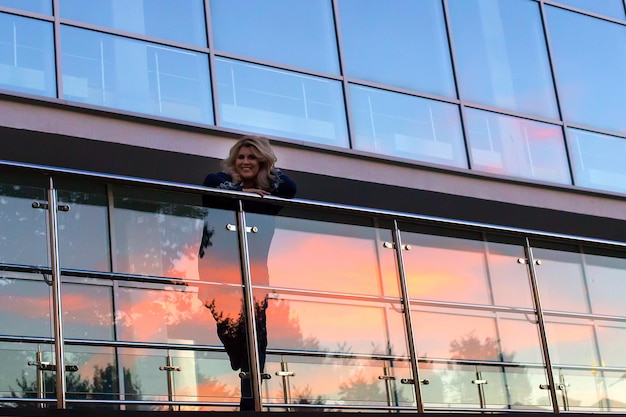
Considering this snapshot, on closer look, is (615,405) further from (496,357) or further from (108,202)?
(108,202)

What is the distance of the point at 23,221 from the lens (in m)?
6.12

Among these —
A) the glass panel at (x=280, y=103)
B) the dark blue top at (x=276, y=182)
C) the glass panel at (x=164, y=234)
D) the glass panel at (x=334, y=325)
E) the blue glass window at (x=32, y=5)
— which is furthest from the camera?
the glass panel at (x=280, y=103)

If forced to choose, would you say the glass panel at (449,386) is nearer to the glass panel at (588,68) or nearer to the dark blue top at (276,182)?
the dark blue top at (276,182)

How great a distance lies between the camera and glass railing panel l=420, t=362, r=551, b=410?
7383 millimetres

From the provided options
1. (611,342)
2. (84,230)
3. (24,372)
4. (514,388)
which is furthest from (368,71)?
(24,372)

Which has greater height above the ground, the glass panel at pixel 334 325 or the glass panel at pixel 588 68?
the glass panel at pixel 588 68

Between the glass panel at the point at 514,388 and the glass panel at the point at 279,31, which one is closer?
the glass panel at the point at 514,388

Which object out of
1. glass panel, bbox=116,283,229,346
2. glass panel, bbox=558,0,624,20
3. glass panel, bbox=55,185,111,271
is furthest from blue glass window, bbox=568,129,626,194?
glass panel, bbox=55,185,111,271

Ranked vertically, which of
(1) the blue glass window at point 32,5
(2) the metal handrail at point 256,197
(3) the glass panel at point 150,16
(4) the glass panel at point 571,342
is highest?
(3) the glass panel at point 150,16

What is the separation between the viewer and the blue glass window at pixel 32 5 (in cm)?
1123

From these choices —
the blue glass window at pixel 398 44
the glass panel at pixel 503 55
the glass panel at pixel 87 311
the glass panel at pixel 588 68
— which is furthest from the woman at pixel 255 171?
the glass panel at pixel 588 68

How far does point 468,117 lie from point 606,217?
210 cm

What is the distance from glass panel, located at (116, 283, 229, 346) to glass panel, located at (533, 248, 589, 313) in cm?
253

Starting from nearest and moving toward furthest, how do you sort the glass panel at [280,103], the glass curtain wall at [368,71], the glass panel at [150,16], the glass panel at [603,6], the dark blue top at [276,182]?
the dark blue top at [276,182] < the glass curtain wall at [368,71] < the glass panel at [150,16] < the glass panel at [280,103] < the glass panel at [603,6]
